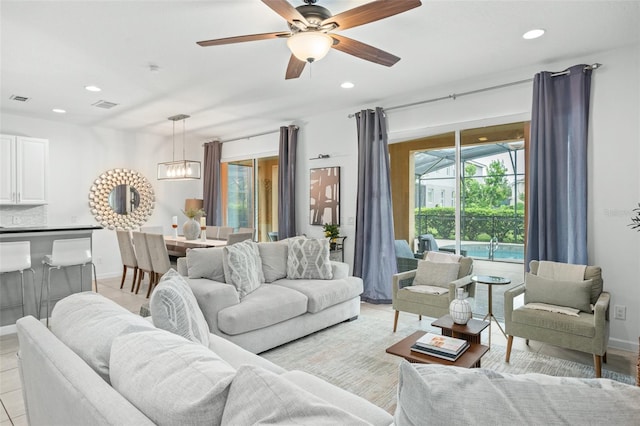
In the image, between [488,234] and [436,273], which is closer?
[436,273]

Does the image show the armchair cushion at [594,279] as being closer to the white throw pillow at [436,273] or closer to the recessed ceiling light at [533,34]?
the white throw pillow at [436,273]

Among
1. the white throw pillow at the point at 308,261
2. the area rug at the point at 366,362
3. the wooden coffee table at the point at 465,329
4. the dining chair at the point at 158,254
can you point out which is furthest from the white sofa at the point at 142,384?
the dining chair at the point at 158,254

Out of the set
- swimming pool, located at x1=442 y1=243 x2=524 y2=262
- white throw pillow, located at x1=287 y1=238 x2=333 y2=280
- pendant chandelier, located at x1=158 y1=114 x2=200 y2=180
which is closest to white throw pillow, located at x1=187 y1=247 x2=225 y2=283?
white throw pillow, located at x1=287 y1=238 x2=333 y2=280

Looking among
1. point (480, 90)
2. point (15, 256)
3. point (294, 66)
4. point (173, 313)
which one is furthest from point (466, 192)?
point (15, 256)

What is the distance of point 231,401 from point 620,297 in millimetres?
3914

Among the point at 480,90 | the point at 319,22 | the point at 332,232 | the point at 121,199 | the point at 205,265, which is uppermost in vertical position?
the point at 480,90

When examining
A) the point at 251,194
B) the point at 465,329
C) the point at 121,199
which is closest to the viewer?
the point at 465,329

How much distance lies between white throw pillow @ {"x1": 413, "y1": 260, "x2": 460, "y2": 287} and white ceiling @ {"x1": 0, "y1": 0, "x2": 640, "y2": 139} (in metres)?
2.06

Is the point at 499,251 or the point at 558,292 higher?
the point at 499,251

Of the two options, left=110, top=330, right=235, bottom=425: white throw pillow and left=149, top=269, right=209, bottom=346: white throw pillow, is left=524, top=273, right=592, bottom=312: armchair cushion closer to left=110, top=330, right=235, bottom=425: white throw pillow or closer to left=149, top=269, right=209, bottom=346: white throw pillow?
left=149, top=269, right=209, bottom=346: white throw pillow

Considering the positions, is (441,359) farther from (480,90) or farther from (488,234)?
(480,90)

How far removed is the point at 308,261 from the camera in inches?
159

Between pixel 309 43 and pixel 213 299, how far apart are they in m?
2.05

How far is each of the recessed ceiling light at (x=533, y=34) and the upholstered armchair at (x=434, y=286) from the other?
83.5 inches
